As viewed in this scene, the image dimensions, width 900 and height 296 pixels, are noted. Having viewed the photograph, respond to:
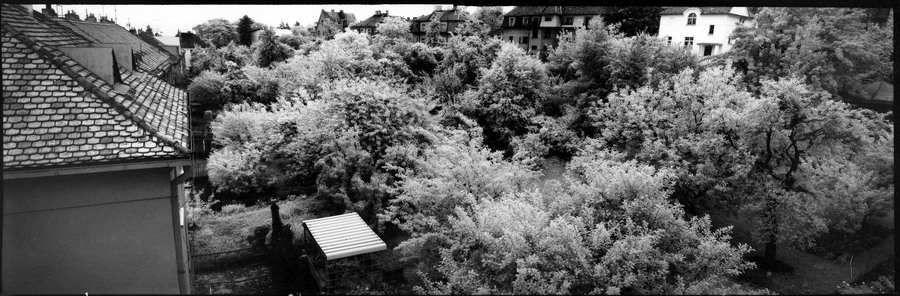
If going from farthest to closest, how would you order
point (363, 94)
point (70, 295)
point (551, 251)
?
1. point (363, 94)
2. point (551, 251)
3. point (70, 295)

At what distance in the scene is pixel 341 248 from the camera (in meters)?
2.98

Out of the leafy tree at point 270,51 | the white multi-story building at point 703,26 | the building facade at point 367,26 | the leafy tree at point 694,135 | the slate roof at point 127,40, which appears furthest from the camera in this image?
the building facade at point 367,26

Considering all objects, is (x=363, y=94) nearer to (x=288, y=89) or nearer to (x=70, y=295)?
(x=288, y=89)

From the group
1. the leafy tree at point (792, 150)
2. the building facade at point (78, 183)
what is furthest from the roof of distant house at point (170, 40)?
the leafy tree at point (792, 150)

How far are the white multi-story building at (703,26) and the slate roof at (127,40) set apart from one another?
151 inches

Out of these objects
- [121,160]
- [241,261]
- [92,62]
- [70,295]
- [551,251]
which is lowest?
[241,261]

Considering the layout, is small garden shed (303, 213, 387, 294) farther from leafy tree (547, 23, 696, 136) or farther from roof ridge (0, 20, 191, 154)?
leafy tree (547, 23, 696, 136)

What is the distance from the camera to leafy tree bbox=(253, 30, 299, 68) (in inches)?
215

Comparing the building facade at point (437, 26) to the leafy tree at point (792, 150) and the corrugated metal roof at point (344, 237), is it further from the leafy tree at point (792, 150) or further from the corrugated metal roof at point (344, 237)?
the corrugated metal roof at point (344, 237)

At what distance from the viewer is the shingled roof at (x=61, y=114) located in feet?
5.38

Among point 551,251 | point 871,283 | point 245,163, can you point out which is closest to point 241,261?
point 245,163

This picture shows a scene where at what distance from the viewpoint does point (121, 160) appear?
1.75 meters

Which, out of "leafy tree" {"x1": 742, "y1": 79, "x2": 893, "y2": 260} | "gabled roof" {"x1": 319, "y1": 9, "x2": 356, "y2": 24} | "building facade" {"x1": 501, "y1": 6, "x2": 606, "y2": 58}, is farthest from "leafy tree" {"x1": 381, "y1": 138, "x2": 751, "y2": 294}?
"building facade" {"x1": 501, "y1": 6, "x2": 606, "y2": 58}

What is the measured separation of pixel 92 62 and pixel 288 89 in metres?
6.13
